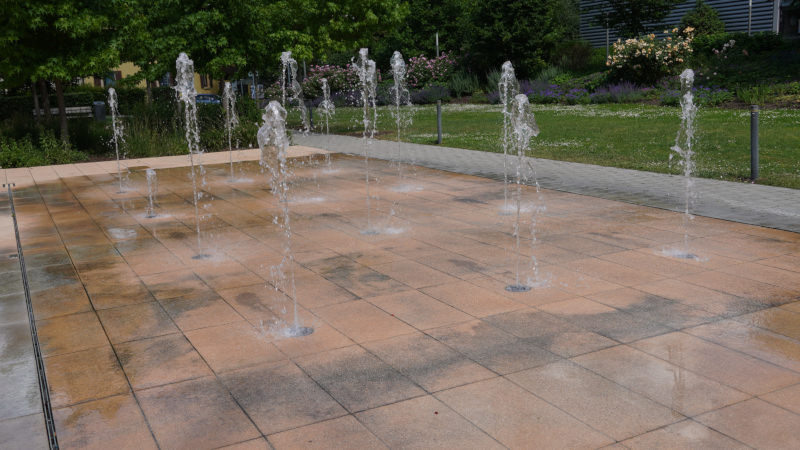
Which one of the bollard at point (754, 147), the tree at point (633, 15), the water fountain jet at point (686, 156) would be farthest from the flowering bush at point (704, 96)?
the bollard at point (754, 147)

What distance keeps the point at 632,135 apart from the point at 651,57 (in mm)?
11710

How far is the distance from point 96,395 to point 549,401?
265 centimetres

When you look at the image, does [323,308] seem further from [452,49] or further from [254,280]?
[452,49]

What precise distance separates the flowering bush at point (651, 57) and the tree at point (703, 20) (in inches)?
277

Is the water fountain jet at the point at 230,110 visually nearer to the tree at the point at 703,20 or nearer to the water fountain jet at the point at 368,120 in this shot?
the water fountain jet at the point at 368,120

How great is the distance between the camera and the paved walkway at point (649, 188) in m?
8.97

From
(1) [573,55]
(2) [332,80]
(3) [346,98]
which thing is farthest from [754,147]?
(2) [332,80]

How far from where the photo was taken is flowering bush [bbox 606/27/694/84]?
90.6 ft

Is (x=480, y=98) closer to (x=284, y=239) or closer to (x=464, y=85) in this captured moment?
(x=464, y=85)

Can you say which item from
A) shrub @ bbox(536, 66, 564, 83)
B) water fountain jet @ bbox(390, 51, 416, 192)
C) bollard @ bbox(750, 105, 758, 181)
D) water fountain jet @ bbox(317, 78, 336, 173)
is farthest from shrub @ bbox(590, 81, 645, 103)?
bollard @ bbox(750, 105, 758, 181)

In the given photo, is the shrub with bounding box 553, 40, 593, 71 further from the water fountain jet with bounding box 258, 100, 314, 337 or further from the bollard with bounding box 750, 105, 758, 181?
the water fountain jet with bounding box 258, 100, 314, 337

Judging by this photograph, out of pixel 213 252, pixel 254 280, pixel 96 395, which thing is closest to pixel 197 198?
pixel 213 252

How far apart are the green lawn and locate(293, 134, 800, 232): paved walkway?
2.05 feet

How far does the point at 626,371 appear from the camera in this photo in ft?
15.0
